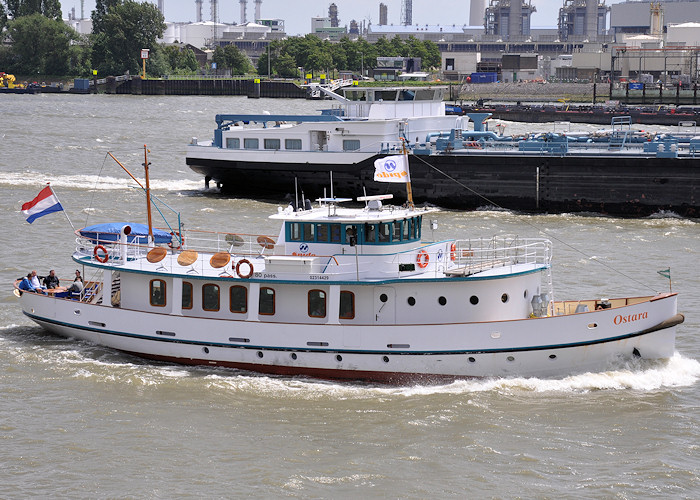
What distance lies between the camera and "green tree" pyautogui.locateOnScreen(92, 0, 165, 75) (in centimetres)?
16350

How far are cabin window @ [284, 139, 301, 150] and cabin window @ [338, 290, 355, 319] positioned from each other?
2780 centimetres

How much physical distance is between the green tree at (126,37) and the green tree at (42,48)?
459 centimetres

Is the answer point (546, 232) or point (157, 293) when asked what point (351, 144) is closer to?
point (546, 232)

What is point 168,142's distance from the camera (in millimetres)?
72750

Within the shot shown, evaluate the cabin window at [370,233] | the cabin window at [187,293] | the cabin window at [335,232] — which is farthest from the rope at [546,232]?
the cabin window at [187,293]

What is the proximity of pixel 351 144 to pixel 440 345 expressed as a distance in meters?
27.7

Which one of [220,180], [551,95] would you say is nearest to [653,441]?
[220,180]

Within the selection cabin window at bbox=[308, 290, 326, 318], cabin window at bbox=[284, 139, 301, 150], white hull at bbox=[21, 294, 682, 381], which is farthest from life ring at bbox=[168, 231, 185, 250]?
cabin window at bbox=[284, 139, 301, 150]

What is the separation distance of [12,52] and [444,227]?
144531 mm

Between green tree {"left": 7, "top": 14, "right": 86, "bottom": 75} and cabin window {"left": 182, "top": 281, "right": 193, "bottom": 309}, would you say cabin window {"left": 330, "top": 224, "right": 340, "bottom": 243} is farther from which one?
green tree {"left": 7, "top": 14, "right": 86, "bottom": 75}

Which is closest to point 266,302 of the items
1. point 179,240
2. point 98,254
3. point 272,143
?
point 179,240

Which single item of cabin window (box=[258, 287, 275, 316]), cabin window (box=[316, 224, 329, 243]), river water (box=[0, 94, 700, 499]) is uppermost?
cabin window (box=[316, 224, 329, 243])

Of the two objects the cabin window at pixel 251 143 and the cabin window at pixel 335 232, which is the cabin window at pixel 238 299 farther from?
the cabin window at pixel 251 143

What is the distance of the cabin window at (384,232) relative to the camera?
A: 22.2 meters
